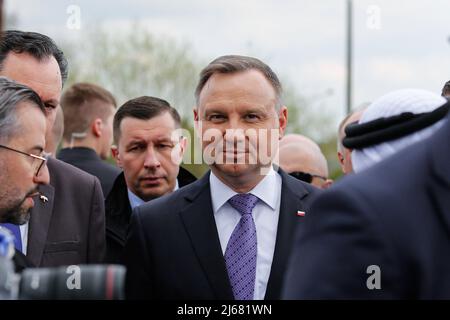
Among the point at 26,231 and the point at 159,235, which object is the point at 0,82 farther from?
the point at 159,235

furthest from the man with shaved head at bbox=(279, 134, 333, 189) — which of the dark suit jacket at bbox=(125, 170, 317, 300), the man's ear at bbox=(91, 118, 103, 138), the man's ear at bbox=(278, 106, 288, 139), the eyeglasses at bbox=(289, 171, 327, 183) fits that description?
the dark suit jacket at bbox=(125, 170, 317, 300)

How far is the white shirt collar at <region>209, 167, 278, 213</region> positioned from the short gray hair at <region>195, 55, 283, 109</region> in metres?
0.46

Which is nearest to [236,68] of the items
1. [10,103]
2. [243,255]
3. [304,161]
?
[243,255]

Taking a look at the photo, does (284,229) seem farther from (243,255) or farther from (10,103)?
(10,103)

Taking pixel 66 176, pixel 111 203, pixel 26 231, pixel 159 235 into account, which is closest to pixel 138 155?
pixel 111 203

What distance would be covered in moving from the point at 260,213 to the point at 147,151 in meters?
1.94

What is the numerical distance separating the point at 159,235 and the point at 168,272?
19 centimetres

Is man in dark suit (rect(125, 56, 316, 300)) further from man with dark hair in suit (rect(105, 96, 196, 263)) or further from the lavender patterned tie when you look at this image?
man with dark hair in suit (rect(105, 96, 196, 263))

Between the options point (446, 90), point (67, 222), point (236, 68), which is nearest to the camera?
point (236, 68)

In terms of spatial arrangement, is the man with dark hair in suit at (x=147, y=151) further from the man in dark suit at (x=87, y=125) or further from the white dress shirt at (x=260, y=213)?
A: the white dress shirt at (x=260, y=213)

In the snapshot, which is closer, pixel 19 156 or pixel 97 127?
pixel 19 156

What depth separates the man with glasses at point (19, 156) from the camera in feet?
13.5

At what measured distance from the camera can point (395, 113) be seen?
107 inches

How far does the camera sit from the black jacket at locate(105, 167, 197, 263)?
16.2 ft
